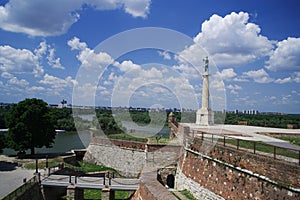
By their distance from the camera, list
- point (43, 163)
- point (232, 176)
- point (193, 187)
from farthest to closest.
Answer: point (43, 163) < point (193, 187) < point (232, 176)

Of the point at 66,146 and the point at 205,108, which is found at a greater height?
the point at 205,108

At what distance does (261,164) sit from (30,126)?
20.3 metres

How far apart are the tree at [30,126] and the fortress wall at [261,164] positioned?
17.5 m

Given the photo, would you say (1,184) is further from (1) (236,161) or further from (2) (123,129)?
(2) (123,129)

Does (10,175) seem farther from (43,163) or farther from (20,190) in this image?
(20,190)

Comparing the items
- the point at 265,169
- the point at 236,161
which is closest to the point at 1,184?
the point at 236,161

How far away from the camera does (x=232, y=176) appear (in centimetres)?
907

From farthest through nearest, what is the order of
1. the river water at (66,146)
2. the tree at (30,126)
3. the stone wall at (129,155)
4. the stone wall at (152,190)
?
the river water at (66,146), the tree at (30,126), the stone wall at (129,155), the stone wall at (152,190)

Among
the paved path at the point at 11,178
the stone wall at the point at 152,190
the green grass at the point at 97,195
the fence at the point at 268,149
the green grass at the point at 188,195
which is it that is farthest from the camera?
the green grass at the point at 97,195

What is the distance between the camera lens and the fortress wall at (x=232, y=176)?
7.02 meters

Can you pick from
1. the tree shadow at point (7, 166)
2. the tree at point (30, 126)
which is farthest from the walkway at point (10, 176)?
the tree at point (30, 126)

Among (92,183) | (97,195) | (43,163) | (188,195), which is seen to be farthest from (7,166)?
(188,195)

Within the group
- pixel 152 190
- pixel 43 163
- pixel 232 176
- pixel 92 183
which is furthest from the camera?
pixel 43 163

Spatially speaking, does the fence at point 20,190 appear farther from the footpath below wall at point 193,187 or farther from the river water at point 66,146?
the river water at point 66,146
